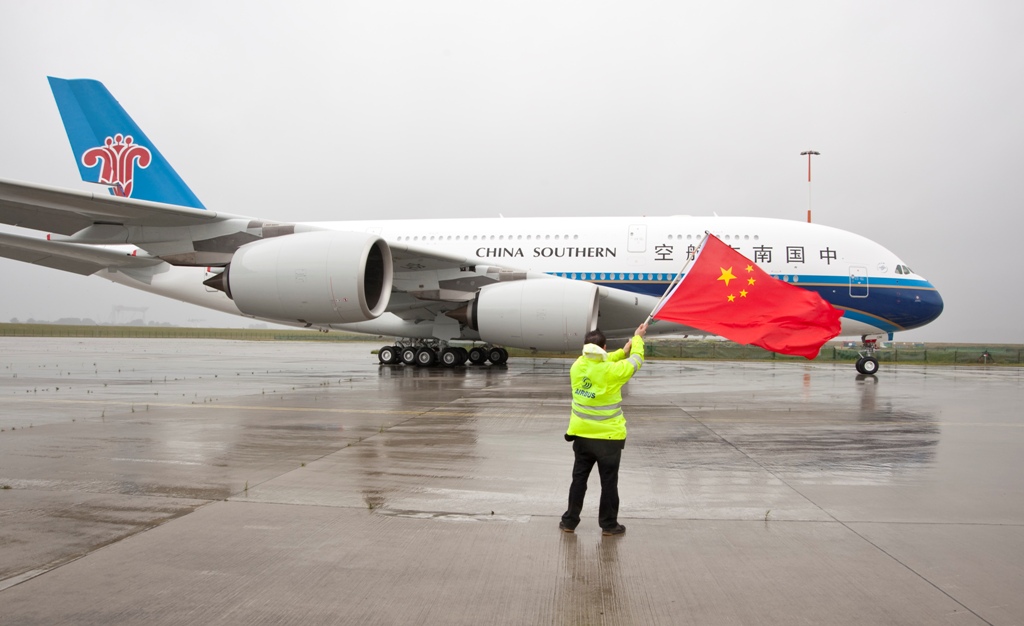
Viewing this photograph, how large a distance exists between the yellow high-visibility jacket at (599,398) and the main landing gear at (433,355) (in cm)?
1423

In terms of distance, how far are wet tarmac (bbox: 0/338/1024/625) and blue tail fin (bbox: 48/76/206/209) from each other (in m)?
9.09

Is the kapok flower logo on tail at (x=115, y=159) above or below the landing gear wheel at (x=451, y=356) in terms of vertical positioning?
above

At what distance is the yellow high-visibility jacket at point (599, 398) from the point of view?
4570 millimetres

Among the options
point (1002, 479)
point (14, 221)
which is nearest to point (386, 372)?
point (14, 221)

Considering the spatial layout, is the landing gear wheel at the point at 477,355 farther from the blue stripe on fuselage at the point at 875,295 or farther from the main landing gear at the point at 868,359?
the main landing gear at the point at 868,359

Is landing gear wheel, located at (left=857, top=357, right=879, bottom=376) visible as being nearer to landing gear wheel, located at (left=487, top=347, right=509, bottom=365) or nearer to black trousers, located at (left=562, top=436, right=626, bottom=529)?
landing gear wheel, located at (left=487, top=347, right=509, bottom=365)

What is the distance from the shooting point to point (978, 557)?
13.0ft

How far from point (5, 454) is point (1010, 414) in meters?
12.4

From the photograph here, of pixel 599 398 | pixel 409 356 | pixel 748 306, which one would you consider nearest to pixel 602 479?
pixel 599 398

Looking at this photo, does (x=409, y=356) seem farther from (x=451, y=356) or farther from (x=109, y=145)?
(x=109, y=145)

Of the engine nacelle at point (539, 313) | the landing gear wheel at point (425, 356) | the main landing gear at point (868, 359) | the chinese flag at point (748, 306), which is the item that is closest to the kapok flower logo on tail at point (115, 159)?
the landing gear wheel at point (425, 356)

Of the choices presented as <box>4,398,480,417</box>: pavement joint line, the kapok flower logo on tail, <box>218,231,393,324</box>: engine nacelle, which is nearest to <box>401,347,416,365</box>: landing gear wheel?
<box>218,231,393,324</box>: engine nacelle

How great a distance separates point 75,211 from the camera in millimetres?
12133

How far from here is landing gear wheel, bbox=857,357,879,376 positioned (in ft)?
60.1
